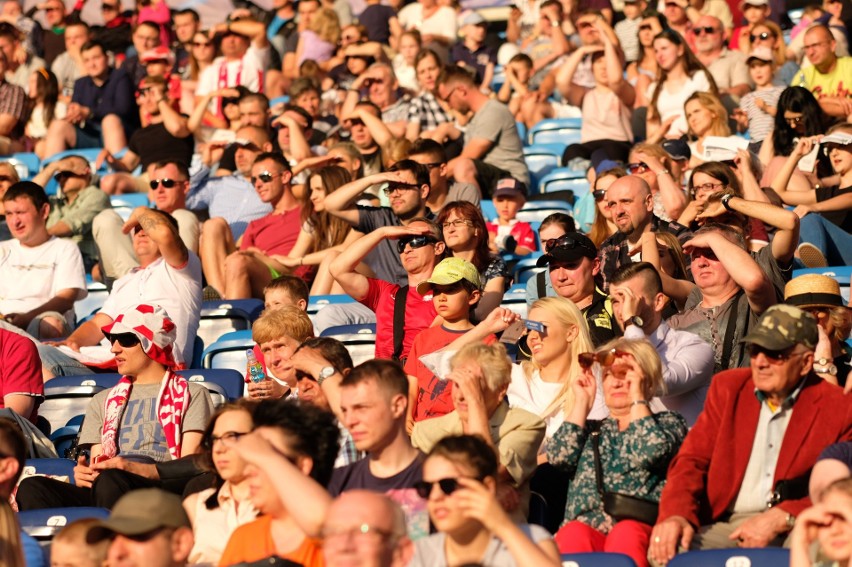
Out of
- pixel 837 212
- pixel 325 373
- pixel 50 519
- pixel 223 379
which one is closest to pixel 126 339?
pixel 223 379

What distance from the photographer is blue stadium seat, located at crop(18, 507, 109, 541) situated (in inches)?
218

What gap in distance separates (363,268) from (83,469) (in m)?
2.47

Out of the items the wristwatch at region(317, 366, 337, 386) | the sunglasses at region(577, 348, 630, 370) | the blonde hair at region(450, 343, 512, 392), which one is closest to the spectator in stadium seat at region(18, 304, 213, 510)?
the wristwatch at region(317, 366, 337, 386)

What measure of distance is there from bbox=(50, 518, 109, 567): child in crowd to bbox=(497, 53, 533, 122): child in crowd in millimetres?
8527

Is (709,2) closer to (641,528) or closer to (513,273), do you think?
(513,273)

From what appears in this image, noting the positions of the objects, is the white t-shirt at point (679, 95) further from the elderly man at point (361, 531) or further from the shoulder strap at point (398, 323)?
the elderly man at point (361, 531)

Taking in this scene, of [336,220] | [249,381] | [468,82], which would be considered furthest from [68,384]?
[468,82]

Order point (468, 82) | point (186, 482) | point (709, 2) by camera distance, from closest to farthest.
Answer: point (186, 482)
point (468, 82)
point (709, 2)

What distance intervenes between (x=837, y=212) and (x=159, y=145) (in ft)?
18.3

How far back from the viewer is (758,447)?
530 cm

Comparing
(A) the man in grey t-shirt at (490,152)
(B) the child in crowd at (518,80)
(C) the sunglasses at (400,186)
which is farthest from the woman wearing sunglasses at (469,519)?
(B) the child in crowd at (518,80)

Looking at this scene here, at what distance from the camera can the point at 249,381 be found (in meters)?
7.01

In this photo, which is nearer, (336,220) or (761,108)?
(336,220)

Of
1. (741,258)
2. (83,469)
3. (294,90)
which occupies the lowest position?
(294,90)
